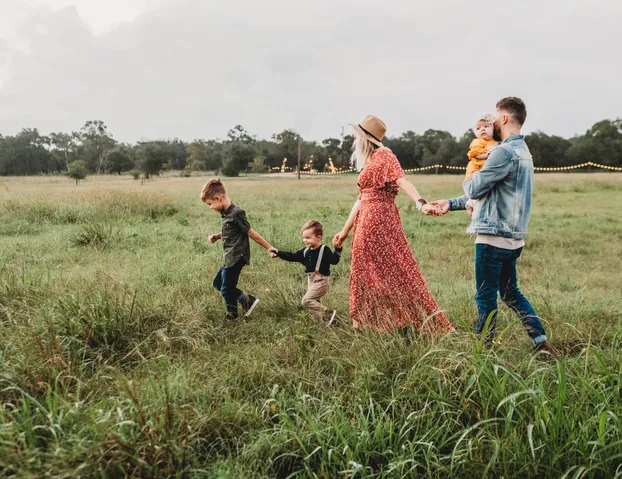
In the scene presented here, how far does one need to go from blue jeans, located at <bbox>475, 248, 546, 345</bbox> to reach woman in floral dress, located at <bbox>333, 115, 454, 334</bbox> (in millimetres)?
487

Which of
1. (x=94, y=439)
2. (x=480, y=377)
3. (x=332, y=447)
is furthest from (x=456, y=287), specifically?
(x=94, y=439)

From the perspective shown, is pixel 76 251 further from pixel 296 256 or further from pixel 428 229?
pixel 428 229

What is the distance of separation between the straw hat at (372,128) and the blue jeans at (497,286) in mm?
1410

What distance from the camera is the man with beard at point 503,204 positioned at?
3.57 metres

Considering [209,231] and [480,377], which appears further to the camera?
[209,231]

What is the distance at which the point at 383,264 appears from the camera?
426 centimetres

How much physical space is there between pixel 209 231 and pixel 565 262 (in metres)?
7.72

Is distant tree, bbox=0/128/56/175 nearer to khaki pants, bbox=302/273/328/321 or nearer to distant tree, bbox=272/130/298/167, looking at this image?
distant tree, bbox=272/130/298/167

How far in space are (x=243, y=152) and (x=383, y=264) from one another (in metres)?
76.6

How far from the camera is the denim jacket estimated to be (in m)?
3.55

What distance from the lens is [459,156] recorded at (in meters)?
74.2

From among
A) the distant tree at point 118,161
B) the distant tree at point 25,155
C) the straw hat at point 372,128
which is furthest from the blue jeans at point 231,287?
the distant tree at point 25,155

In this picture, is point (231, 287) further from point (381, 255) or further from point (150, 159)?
point (150, 159)

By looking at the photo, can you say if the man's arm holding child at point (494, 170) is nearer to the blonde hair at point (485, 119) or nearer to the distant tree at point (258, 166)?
the blonde hair at point (485, 119)
